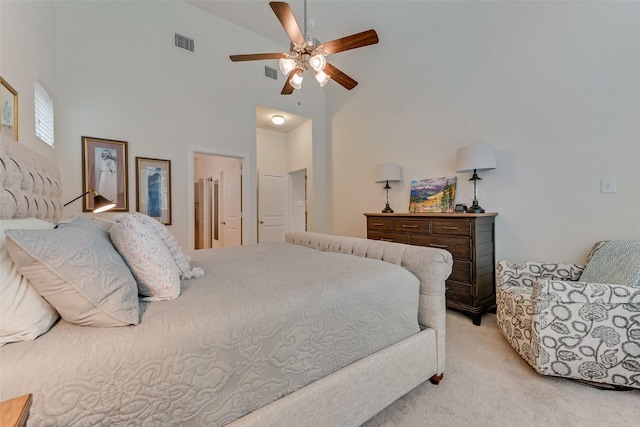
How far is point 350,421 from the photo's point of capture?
1.20 metres

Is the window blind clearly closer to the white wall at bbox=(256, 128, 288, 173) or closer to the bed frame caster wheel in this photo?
the white wall at bbox=(256, 128, 288, 173)

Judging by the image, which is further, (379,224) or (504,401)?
(379,224)

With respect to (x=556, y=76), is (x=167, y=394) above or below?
below

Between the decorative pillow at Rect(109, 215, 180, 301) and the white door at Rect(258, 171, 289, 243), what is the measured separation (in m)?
3.98

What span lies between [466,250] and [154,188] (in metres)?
3.68

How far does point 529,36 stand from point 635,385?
9.67ft

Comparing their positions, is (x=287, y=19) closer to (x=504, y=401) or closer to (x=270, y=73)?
(x=270, y=73)

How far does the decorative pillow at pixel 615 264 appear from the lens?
5.74 ft

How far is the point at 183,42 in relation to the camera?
3473mm

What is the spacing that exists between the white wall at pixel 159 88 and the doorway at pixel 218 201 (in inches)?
10.8

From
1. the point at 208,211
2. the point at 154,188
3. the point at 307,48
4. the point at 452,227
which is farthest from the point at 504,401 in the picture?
the point at 208,211

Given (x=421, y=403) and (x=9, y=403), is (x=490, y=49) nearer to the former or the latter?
(x=421, y=403)

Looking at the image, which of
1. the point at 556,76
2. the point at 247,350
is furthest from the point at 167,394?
the point at 556,76

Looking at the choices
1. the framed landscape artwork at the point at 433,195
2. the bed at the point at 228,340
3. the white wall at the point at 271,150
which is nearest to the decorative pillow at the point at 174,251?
the bed at the point at 228,340
